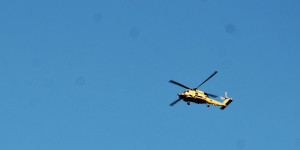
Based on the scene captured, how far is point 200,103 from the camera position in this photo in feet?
422

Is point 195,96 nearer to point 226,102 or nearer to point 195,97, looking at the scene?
point 195,97

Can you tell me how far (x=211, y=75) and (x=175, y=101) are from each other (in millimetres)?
8681

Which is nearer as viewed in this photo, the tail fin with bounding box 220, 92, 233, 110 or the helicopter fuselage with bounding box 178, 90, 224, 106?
the helicopter fuselage with bounding box 178, 90, 224, 106

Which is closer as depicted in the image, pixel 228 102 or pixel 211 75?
pixel 211 75

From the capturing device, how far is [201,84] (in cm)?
12725

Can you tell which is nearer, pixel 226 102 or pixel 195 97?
pixel 195 97

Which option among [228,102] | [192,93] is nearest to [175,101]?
[192,93]

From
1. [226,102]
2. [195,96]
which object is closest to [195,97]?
[195,96]

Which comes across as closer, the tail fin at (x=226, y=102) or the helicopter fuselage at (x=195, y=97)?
the helicopter fuselage at (x=195, y=97)

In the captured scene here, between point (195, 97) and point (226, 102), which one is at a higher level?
point (226, 102)

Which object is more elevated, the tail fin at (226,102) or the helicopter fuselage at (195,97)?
the tail fin at (226,102)

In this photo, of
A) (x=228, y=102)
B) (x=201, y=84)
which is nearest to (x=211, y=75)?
(x=201, y=84)

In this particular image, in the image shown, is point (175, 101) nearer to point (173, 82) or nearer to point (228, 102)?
point (173, 82)

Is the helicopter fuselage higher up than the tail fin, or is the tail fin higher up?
the tail fin
